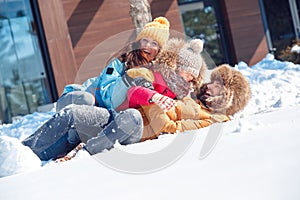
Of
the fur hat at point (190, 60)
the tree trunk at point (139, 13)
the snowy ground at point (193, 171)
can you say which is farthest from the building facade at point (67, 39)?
the snowy ground at point (193, 171)

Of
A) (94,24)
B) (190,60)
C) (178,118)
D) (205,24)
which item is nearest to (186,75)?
(190,60)

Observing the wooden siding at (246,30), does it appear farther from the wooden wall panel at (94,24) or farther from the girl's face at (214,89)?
the girl's face at (214,89)

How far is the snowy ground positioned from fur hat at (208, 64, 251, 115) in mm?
393

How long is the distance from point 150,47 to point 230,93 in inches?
24.0

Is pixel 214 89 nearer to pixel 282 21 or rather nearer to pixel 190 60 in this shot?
pixel 190 60

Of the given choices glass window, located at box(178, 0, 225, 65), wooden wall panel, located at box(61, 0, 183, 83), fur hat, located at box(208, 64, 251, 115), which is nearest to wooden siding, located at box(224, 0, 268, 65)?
glass window, located at box(178, 0, 225, 65)

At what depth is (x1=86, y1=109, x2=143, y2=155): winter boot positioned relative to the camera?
8.77ft

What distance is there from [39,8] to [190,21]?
376 centimetres

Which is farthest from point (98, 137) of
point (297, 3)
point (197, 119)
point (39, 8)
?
point (297, 3)

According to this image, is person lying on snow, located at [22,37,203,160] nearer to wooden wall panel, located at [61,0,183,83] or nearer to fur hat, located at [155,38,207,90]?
fur hat, located at [155,38,207,90]

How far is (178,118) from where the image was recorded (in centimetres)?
297

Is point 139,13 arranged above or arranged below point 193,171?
above

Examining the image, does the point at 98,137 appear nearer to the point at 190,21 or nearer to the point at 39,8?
the point at 39,8

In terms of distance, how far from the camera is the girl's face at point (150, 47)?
293cm
